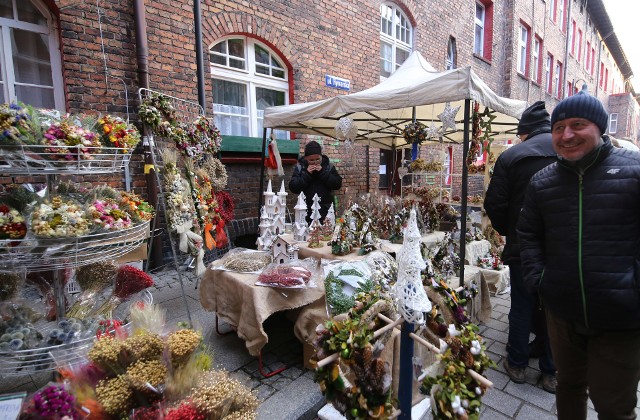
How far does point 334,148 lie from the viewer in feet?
23.0

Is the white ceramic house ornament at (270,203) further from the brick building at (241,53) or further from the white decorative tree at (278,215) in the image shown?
the brick building at (241,53)

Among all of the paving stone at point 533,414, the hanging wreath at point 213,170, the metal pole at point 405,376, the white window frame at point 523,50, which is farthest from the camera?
the white window frame at point 523,50

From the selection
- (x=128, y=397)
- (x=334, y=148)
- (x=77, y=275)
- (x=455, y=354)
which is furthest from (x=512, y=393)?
(x=334, y=148)

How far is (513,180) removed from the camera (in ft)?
8.01

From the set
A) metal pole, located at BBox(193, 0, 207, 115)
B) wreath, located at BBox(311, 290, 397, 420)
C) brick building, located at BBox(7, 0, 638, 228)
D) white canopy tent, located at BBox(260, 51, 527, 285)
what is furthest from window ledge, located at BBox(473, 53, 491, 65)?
wreath, located at BBox(311, 290, 397, 420)

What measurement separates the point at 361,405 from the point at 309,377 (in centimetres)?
138

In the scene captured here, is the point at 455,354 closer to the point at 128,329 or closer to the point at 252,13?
the point at 128,329

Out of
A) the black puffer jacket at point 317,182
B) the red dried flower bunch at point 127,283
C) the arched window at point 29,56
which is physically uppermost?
the arched window at point 29,56

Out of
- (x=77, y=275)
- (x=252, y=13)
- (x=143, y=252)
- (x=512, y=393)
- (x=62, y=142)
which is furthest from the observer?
(x=252, y=13)

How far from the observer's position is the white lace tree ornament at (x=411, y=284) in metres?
1.18

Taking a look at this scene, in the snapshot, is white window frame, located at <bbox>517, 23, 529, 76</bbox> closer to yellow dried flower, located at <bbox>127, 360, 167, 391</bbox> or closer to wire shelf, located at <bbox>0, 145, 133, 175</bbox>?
wire shelf, located at <bbox>0, 145, 133, 175</bbox>

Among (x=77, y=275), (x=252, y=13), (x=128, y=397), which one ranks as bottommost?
(x=128, y=397)

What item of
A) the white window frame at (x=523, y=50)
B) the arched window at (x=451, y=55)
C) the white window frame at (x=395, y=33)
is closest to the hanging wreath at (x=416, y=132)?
the white window frame at (x=395, y=33)

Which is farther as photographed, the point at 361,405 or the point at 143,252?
the point at 143,252
